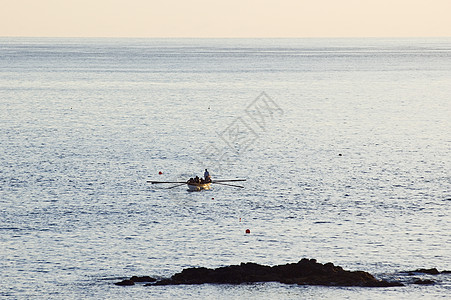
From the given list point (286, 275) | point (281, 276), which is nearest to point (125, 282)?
point (281, 276)

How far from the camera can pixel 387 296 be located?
5094 centimetres

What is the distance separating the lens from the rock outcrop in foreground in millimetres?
53531

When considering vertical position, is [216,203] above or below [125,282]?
below

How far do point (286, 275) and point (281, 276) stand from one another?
42cm

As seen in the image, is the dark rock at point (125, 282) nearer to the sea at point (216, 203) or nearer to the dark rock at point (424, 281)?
the sea at point (216, 203)

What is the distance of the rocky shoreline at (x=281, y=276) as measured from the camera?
53562mm

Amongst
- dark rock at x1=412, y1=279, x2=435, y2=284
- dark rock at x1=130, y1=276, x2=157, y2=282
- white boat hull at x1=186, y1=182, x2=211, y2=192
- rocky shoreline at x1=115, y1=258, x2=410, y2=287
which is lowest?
white boat hull at x1=186, y1=182, x2=211, y2=192

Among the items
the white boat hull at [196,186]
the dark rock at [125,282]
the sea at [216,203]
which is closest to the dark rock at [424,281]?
the sea at [216,203]

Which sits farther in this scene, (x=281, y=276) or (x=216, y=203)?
(x=216, y=203)

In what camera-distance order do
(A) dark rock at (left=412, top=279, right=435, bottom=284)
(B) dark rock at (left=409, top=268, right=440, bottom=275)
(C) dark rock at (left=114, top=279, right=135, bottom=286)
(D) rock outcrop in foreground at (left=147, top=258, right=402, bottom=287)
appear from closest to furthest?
1. (A) dark rock at (left=412, top=279, right=435, bottom=284)
2. (D) rock outcrop in foreground at (left=147, top=258, right=402, bottom=287)
3. (C) dark rock at (left=114, top=279, right=135, bottom=286)
4. (B) dark rock at (left=409, top=268, right=440, bottom=275)

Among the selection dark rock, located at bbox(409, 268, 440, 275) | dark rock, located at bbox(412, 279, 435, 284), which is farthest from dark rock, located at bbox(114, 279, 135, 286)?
dark rock, located at bbox(409, 268, 440, 275)

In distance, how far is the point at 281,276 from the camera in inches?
2138

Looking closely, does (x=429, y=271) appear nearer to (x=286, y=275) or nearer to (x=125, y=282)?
(x=286, y=275)

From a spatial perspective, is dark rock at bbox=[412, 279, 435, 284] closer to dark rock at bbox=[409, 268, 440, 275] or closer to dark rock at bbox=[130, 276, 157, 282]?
dark rock at bbox=[409, 268, 440, 275]
